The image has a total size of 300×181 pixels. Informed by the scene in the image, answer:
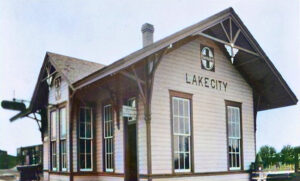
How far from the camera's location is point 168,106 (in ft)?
32.5

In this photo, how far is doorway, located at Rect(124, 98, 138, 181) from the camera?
1010cm

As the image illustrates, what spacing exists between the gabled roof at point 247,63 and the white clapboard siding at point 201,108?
482mm

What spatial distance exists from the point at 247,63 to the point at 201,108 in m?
2.99

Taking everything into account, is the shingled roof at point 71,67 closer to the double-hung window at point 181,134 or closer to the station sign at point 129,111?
the station sign at point 129,111

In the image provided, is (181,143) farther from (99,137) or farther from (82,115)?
(82,115)

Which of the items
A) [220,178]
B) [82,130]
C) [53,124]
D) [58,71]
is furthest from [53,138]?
[220,178]

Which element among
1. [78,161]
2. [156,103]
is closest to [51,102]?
[78,161]

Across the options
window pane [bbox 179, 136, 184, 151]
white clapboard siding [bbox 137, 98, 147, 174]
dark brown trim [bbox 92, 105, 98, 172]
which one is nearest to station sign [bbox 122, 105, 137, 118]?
white clapboard siding [bbox 137, 98, 147, 174]

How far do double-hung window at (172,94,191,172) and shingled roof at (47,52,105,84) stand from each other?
13.0 ft

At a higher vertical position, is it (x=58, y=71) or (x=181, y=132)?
(x=58, y=71)

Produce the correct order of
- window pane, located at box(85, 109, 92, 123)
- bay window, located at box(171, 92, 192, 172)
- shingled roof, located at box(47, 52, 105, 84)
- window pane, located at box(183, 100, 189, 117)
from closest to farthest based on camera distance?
bay window, located at box(171, 92, 192, 172) < window pane, located at box(183, 100, 189, 117) < window pane, located at box(85, 109, 92, 123) < shingled roof, located at box(47, 52, 105, 84)

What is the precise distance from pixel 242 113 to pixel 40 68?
839cm

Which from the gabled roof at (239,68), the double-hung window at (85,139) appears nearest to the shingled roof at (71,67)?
the gabled roof at (239,68)

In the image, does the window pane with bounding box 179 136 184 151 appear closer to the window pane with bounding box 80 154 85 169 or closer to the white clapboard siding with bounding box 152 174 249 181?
the white clapboard siding with bounding box 152 174 249 181
